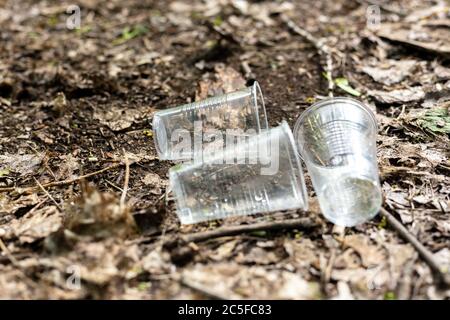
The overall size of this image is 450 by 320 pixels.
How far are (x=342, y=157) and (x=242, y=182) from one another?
21.6 inches

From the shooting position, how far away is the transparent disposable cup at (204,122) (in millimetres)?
2973

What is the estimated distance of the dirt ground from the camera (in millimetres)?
2133

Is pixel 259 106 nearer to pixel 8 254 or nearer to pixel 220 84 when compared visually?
pixel 220 84

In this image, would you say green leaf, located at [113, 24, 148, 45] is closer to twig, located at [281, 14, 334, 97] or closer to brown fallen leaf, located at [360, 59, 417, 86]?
twig, located at [281, 14, 334, 97]

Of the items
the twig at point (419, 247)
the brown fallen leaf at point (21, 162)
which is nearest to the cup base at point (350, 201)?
the twig at point (419, 247)

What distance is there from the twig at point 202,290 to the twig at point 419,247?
3.08 ft

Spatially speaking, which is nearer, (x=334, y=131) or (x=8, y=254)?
(x=8, y=254)

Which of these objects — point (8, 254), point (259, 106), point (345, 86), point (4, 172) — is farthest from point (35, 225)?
point (345, 86)

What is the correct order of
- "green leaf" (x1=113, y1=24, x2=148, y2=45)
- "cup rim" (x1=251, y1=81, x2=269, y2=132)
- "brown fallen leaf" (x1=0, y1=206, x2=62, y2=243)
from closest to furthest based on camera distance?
"brown fallen leaf" (x1=0, y1=206, x2=62, y2=243) < "cup rim" (x1=251, y1=81, x2=269, y2=132) < "green leaf" (x1=113, y1=24, x2=148, y2=45)

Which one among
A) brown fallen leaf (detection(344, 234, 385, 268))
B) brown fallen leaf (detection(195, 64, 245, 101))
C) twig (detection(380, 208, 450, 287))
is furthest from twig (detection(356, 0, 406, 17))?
brown fallen leaf (detection(344, 234, 385, 268))

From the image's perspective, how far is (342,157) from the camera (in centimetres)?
248

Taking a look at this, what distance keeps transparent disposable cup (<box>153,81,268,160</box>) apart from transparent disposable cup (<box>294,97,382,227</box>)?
15.0 inches

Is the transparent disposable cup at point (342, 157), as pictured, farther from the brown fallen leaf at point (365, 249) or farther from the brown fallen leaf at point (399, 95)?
the brown fallen leaf at point (399, 95)

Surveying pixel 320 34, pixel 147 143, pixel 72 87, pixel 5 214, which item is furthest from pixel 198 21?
pixel 5 214
